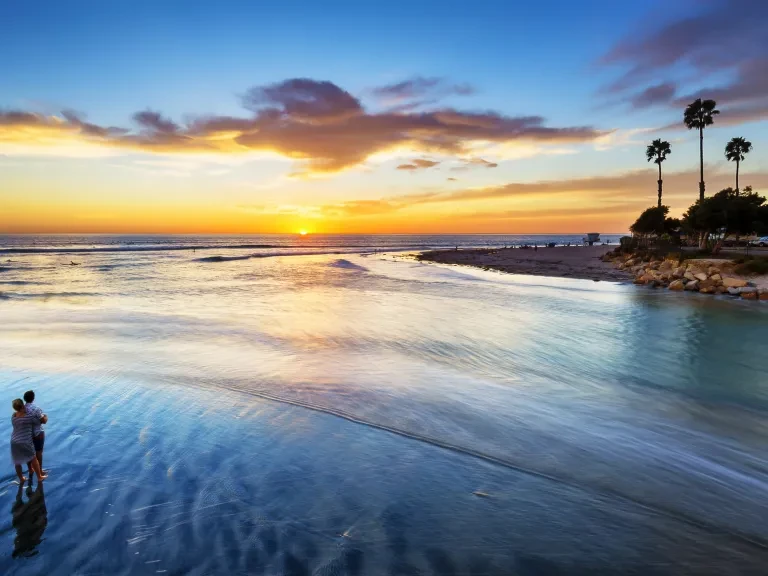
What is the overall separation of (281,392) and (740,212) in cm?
5530

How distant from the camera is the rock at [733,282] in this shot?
3085 centimetres

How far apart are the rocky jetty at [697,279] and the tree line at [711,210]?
30.9 ft

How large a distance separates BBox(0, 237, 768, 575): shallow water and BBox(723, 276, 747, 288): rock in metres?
14.6

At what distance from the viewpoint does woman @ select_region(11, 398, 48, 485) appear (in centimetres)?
693

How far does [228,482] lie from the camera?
7.22 meters

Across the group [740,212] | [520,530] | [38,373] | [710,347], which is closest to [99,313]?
[38,373]

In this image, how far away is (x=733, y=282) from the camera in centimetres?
3141

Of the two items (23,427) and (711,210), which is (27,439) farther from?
(711,210)

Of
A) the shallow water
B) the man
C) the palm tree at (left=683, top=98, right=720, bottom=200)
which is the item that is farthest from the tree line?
the man

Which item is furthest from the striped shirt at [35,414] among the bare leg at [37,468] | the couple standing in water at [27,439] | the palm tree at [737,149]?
the palm tree at [737,149]

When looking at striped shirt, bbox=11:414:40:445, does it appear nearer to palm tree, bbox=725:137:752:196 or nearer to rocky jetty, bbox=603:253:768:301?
rocky jetty, bbox=603:253:768:301

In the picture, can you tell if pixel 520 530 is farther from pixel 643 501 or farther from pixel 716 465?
pixel 716 465

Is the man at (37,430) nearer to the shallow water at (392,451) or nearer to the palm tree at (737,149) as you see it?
the shallow water at (392,451)

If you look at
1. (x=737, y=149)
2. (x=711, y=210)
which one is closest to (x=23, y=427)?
(x=711, y=210)
